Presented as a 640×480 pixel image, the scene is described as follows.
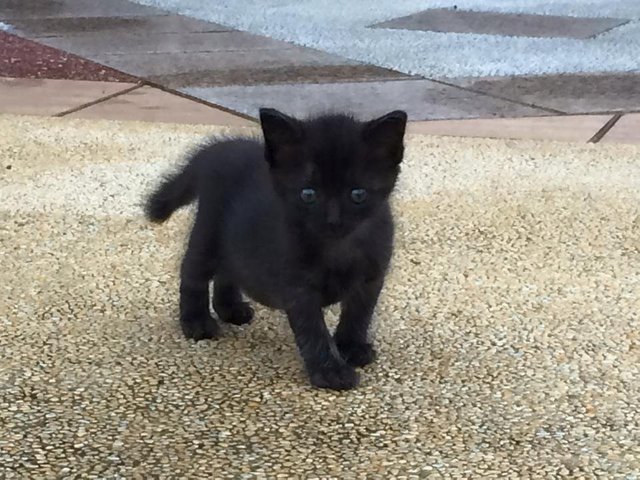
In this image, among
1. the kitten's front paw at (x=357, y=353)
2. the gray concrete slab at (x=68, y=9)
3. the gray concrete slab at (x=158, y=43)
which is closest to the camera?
the kitten's front paw at (x=357, y=353)

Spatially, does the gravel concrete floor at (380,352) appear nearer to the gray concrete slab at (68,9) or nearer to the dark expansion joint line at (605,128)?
the dark expansion joint line at (605,128)

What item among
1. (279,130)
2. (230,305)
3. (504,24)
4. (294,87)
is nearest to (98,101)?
(294,87)

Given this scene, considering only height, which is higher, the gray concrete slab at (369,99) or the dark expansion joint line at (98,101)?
the gray concrete slab at (369,99)

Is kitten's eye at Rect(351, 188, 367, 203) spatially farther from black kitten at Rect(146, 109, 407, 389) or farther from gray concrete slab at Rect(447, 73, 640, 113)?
gray concrete slab at Rect(447, 73, 640, 113)

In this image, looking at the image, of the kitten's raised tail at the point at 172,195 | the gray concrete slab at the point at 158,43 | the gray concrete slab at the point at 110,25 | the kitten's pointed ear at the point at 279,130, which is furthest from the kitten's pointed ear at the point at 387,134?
the gray concrete slab at the point at 110,25

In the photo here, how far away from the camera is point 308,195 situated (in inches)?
76.1

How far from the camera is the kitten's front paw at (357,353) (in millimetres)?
2168

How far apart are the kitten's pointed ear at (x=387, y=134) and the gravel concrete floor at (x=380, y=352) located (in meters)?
0.48

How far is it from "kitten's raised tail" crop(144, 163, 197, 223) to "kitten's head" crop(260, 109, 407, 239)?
45 cm

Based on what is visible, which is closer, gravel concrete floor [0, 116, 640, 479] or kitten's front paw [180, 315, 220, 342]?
gravel concrete floor [0, 116, 640, 479]

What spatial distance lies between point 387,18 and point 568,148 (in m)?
3.09

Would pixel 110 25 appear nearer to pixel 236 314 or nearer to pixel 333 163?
pixel 236 314

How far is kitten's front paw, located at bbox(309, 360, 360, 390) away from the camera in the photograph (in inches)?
81.2

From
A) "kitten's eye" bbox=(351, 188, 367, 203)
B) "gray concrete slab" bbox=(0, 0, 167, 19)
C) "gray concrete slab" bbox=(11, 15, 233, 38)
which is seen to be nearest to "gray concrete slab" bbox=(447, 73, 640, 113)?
"gray concrete slab" bbox=(11, 15, 233, 38)
